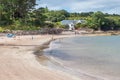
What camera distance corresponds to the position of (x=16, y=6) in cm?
8156

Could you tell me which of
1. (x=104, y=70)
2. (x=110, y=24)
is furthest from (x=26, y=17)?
(x=104, y=70)

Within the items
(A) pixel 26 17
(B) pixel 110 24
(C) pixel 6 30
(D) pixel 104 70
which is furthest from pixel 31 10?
(D) pixel 104 70

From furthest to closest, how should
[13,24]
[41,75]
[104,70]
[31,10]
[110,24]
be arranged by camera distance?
1. [110,24]
2. [31,10]
3. [13,24]
4. [104,70]
5. [41,75]

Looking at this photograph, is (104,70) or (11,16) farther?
(11,16)

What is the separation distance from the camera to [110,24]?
128625mm

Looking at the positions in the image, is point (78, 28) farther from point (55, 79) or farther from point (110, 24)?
point (55, 79)

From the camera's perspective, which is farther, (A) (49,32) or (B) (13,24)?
(A) (49,32)

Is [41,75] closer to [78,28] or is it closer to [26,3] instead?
[26,3]

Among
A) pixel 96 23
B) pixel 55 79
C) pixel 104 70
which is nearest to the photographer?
pixel 55 79

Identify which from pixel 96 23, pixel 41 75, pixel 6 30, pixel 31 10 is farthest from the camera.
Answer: pixel 96 23

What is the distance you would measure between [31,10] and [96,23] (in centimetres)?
3982

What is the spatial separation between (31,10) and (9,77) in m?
70.1

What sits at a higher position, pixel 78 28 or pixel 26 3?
pixel 26 3

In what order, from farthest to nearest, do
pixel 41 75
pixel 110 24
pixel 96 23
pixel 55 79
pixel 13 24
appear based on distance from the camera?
pixel 110 24 < pixel 96 23 < pixel 13 24 < pixel 41 75 < pixel 55 79
